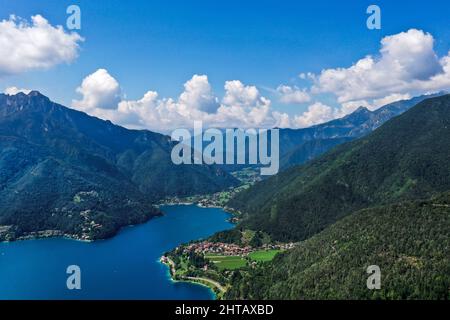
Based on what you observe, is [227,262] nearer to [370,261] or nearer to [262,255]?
[262,255]

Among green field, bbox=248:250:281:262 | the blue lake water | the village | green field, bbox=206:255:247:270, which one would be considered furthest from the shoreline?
green field, bbox=248:250:281:262

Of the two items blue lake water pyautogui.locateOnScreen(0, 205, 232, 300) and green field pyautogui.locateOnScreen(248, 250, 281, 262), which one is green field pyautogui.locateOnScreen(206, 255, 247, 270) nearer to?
green field pyautogui.locateOnScreen(248, 250, 281, 262)

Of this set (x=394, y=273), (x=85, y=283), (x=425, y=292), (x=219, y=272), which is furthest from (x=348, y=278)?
(x=85, y=283)

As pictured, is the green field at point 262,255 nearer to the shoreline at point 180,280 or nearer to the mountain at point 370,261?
the mountain at point 370,261

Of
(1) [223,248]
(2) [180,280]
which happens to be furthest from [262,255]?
(2) [180,280]

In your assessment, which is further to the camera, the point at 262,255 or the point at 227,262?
the point at 262,255
